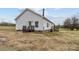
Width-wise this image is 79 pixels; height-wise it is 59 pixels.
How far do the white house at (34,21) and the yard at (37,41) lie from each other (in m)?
0.07

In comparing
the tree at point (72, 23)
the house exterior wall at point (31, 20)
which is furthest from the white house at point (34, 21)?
the tree at point (72, 23)

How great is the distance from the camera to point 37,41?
265 centimetres

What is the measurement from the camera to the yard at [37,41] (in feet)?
8.63

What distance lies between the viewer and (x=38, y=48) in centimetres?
264

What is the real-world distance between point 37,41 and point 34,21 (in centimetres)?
21

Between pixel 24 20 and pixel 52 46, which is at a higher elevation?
pixel 24 20

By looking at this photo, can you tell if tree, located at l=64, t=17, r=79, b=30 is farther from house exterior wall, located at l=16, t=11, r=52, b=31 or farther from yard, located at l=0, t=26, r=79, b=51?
house exterior wall, located at l=16, t=11, r=52, b=31

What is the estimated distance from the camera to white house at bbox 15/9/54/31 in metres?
2.65

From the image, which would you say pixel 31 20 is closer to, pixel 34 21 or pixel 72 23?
pixel 34 21

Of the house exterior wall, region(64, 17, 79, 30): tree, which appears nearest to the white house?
the house exterior wall
